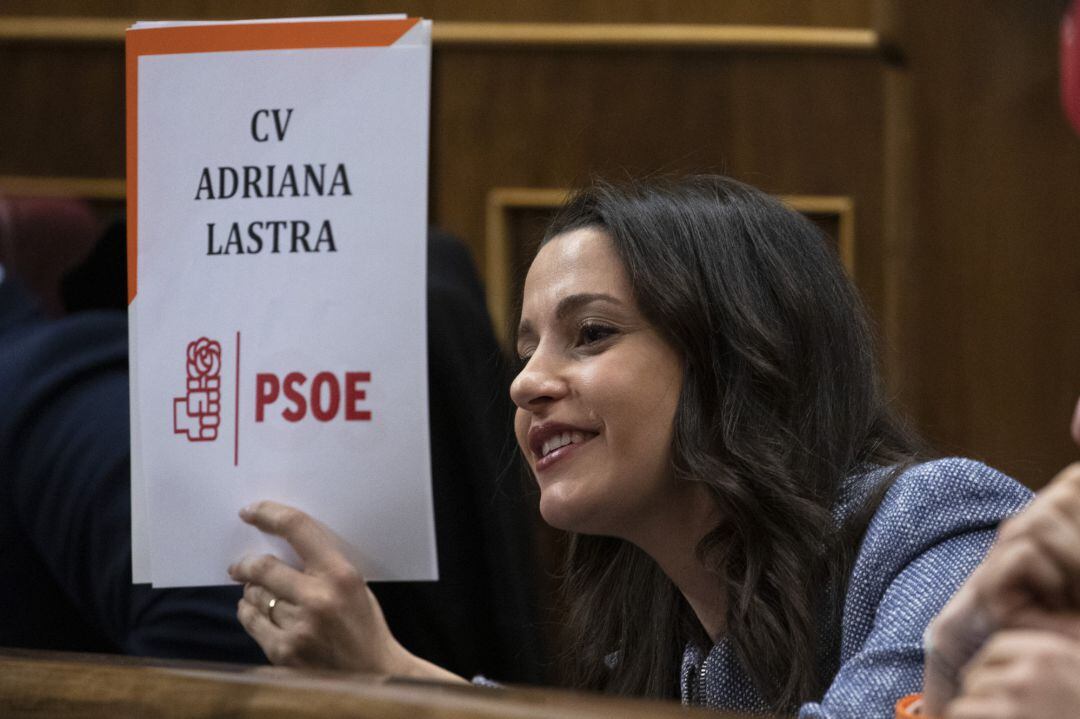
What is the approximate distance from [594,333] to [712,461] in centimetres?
16

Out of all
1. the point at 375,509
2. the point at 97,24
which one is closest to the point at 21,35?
the point at 97,24

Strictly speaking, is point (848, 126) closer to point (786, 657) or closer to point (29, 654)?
point (786, 657)

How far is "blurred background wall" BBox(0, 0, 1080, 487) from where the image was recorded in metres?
2.45

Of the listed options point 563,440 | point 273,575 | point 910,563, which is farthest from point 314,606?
point 910,563

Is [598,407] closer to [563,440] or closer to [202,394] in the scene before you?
[563,440]

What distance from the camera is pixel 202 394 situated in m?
1.55

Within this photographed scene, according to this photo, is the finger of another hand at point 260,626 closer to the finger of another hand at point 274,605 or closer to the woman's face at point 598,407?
the finger of another hand at point 274,605

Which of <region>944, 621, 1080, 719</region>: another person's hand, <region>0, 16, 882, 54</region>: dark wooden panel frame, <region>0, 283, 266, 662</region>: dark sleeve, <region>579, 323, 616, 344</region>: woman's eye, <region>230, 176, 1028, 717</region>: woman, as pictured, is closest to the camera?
<region>944, 621, 1080, 719</region>: another person's hand

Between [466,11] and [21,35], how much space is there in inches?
27.0

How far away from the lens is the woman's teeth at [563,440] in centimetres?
145

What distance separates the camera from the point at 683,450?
1.44 m

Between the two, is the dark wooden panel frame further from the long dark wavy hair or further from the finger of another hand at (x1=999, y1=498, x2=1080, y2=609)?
the finger of another hand at (x1=999, y1=498, x2=1080, y2=609)

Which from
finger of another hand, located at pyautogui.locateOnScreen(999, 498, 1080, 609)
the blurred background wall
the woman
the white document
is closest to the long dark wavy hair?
the woman

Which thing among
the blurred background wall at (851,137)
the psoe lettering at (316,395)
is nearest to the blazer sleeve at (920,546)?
the psoe lettering at (316,395)
